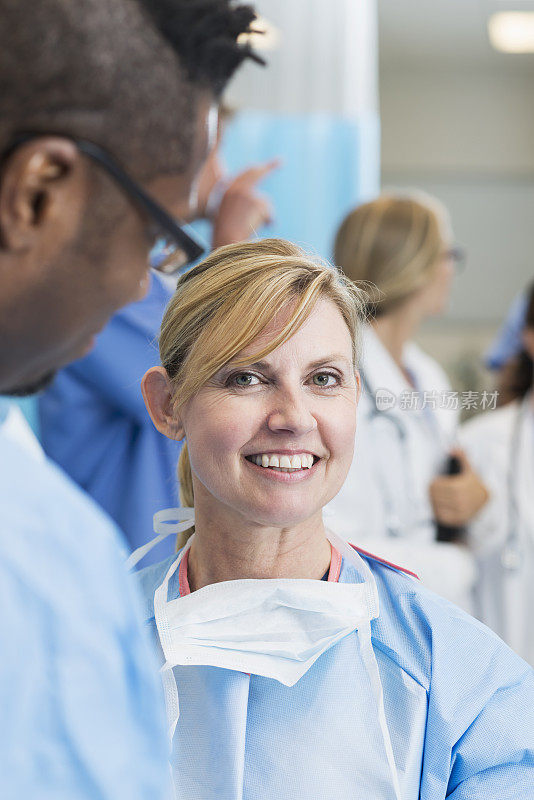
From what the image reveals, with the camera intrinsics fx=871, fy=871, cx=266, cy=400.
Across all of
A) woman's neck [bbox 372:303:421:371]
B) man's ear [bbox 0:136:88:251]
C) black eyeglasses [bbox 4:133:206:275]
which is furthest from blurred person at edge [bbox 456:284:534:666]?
man's ear [bbox 0:136:88:251]

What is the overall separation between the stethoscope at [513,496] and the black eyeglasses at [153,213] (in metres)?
0.81

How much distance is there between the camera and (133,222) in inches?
Result: 20.8

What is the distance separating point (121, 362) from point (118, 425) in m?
0.09

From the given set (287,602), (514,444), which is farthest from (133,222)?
(514,444)

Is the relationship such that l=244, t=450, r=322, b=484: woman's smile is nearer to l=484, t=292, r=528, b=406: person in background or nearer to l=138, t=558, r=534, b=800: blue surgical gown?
l=138, t=558, r=534, b=800: blue surgical gown

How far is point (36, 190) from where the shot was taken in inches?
18.9

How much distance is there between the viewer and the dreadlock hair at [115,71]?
18.6 inches

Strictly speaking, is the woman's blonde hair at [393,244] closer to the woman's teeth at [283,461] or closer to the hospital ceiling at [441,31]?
the woman's teeth at [283,461]

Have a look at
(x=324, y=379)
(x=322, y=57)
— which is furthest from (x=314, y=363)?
(x=322, y=57)

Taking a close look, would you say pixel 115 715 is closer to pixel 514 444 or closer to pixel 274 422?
pixel 274 422

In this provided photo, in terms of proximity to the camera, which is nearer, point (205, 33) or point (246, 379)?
point (205, 33)

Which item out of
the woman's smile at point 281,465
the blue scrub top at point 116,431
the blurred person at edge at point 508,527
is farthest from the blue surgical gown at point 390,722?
the blurred person at edge at point 508,527

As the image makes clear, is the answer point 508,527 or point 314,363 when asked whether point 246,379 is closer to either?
point 314,363

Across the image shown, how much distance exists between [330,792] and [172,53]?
0.54 m
